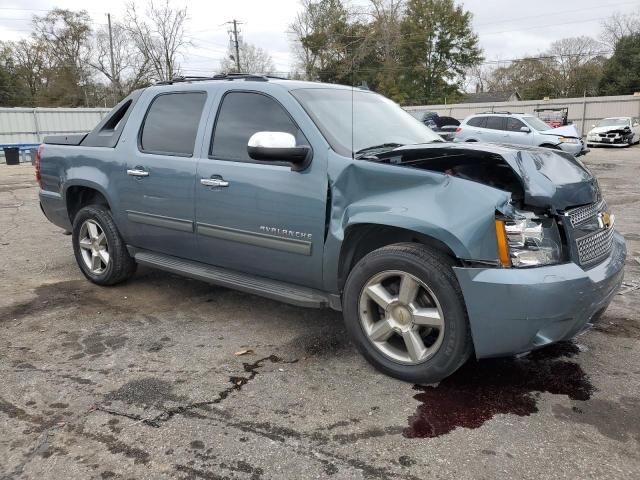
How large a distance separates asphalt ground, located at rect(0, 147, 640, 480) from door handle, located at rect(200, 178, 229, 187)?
1.09m

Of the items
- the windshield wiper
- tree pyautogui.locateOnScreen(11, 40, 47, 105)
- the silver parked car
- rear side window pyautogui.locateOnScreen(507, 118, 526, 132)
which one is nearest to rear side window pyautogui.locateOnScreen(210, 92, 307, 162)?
the windshield wiper

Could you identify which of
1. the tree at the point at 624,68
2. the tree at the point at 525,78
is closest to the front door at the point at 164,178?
the tree at the point at 624,68

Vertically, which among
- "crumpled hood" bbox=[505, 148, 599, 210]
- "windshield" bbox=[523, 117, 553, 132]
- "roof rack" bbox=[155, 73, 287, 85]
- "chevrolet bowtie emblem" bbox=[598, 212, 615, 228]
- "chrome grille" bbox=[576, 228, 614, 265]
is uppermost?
"roof rack" bbox=[155, 73, 287, 85]

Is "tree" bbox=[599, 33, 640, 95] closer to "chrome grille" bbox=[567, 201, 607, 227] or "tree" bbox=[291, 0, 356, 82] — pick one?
"tree" bbox=[291, 0, 356, 82]

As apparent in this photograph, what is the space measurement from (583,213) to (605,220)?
1.13ft

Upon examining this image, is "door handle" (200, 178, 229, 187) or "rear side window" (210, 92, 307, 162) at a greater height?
"rear side window" (210, 92, 307, 162)

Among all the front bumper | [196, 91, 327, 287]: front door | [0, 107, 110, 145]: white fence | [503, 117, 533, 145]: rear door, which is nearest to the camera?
the front bumper

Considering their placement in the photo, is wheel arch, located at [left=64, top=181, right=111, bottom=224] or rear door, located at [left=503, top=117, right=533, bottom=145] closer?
wheel arch, located at [left=64, top=181, right=111, bottom=224]

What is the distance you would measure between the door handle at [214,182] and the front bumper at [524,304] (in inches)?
71.5

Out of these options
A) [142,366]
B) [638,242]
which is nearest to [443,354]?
[142,366]

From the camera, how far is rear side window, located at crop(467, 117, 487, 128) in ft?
61.3

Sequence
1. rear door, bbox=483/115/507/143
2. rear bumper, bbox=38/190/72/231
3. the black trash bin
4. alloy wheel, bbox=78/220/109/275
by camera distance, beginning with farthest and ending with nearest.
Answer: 1. the black trash bin
2. rear door, bbox=483/115/507/143
3. rear bumper, bbox=38/190/72/231
4. alloy wheel, bbox=78/220/109/275

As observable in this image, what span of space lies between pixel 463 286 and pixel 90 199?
3.92 meters

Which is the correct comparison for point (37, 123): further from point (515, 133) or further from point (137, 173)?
point (137, 173)
